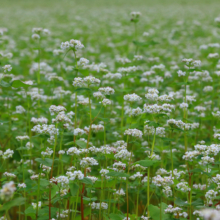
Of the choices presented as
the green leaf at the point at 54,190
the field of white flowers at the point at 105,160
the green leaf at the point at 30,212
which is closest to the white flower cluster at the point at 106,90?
the field of white flowers at the point at 105,160

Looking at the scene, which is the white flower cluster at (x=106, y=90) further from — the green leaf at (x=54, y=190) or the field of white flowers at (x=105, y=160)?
the green leaf at (x=54, y=190)

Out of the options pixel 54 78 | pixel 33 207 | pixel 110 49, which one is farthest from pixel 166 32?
pixel 33 207

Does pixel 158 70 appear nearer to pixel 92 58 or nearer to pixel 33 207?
pixel 33 207

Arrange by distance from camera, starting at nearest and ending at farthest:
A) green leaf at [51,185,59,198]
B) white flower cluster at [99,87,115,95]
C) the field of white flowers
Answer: the field of white flowers → green leaf at [51,185,59,198] → white flower cluster at [99,87,115,95]

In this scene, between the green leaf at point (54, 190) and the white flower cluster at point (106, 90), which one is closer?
the green leaf at point (54, 190)

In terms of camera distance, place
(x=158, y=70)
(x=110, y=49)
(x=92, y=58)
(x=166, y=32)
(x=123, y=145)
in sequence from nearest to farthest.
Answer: (x=123, y=145) → (x=158, y=70) → (x=92, y=58) → (x=110, y=49) → (x=166, y=32)

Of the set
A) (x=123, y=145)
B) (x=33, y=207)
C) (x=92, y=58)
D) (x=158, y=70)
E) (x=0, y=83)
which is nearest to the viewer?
(x=33, y=207)

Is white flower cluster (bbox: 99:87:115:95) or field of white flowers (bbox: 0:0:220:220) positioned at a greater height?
white flower cluster (bbox: 99:87:115:95)

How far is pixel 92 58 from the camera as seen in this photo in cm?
816

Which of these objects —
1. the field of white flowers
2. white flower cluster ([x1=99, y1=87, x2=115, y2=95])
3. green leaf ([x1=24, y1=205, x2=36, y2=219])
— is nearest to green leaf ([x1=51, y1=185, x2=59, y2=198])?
the field of white flowers

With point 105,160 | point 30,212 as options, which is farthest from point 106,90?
point 30,212

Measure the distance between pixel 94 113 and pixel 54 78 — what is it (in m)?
1.38

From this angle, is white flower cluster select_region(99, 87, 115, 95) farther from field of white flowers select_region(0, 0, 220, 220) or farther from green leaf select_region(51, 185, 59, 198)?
green leaf select_region(51, 185, 59, 198)

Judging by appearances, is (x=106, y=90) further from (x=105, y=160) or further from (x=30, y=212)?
(x=30, y=212)
